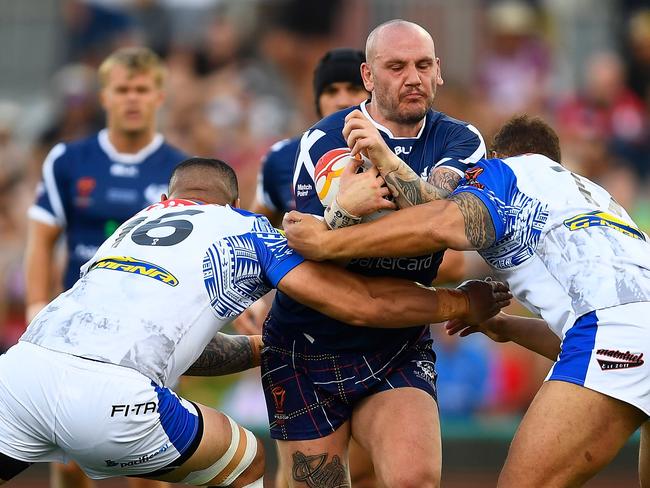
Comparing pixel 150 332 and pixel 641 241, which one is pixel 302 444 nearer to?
pixel 150 332

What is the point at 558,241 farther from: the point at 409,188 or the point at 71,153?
the point at 71,153

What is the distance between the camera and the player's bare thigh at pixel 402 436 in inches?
219

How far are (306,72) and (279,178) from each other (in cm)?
652

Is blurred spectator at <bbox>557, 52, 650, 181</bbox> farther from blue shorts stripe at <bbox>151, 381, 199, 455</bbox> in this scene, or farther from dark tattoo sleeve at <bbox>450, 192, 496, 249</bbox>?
blue shorts stripe at <bbox>151, 381, 199, 455</bbox>

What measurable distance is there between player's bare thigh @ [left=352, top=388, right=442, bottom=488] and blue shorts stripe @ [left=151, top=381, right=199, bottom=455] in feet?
3.08

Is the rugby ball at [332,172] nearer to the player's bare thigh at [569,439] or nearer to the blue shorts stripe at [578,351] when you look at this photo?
the blue shorts stripe at [578,351]

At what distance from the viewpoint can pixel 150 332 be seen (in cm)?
523

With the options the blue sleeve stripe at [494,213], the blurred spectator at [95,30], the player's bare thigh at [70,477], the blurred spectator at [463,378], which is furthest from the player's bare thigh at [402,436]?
the blurred spectator at [95,30]

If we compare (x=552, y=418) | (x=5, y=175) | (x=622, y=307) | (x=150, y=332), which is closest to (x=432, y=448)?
(x=552, y=418)

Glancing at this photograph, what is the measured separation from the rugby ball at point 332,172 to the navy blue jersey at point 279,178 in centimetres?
198

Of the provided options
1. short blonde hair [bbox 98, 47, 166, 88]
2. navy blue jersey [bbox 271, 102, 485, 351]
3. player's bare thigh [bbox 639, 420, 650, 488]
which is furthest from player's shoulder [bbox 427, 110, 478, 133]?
short blonde hair [bbox 98, 47, 166, 88]

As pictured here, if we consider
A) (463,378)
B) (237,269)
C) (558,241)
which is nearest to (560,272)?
(558,241)

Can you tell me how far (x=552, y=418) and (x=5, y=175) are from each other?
942 cm

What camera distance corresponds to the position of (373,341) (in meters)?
6.03
